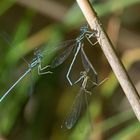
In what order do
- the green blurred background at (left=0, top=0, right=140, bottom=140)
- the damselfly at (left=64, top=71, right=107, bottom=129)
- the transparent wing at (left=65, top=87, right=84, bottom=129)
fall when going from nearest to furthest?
the damselfly at (left=64, top=71, right=107, bottom=129) → the transparent wing at (left=65, top=87, right=84, bottom=129) → the green blurred background at (left=0, top=0, right=140, bottom=140)

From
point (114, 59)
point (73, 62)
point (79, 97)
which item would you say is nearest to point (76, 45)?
point (73, 62)

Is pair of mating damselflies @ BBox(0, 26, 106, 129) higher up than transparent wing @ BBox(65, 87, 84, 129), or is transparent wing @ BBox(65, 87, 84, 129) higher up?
pair of mating damselflies @ BBox(0, 26, 106, 129)

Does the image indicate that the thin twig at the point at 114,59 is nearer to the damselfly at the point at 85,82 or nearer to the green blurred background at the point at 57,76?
the damselfly at the point at 85,82

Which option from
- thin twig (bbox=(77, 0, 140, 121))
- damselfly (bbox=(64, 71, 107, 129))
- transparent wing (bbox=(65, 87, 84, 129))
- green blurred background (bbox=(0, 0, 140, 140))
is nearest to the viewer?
thin twig (bbox=(77, 0, 140, 121))

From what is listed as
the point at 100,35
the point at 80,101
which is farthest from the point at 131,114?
the point at 100,35

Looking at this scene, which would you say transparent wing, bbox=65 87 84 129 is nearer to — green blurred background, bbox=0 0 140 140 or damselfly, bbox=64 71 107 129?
damselfly, bbox=64 71 107 129

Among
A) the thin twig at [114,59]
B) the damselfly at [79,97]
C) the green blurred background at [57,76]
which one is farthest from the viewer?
the green blurred background at [57,76]

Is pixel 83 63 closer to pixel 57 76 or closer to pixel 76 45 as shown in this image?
pixel 76 45

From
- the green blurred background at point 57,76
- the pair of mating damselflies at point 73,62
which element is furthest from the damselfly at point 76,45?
the green blurred background at point 57,76

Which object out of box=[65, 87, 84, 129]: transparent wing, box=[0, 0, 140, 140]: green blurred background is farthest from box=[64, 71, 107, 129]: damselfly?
box=[0, 0, 140, 140]: green blurred background
